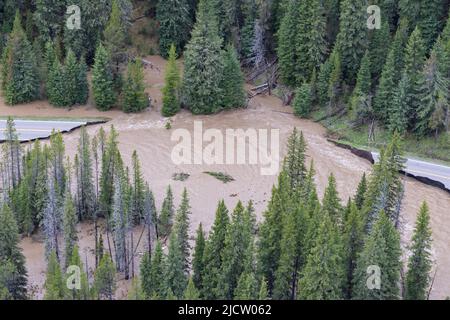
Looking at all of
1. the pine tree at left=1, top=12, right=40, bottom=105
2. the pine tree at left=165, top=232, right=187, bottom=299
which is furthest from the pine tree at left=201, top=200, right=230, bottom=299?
the pine tree at left=1, top=12, right=40, bottom=105

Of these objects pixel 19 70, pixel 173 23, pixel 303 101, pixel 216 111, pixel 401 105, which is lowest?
pixel 216 111

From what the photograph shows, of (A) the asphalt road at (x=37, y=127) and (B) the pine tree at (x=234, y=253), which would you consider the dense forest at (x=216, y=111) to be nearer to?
(B) the pine tree at (x=234, y=253)

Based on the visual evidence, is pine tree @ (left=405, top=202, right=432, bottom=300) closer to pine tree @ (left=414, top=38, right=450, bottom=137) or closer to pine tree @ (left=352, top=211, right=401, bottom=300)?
pine tree @ (left=352, top=211, right=401, bottom=300)

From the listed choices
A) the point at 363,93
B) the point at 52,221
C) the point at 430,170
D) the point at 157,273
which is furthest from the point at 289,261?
the point at 363,93

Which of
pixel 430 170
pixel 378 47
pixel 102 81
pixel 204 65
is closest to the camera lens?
pixel 430 170

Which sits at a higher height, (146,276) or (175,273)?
(175,273)

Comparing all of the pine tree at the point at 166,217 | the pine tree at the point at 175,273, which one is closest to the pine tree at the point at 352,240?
the pine tree at the point at 175,273

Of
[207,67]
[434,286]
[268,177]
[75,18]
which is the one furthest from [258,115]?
[434,286]

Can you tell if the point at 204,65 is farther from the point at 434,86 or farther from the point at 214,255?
the point at 214,255
